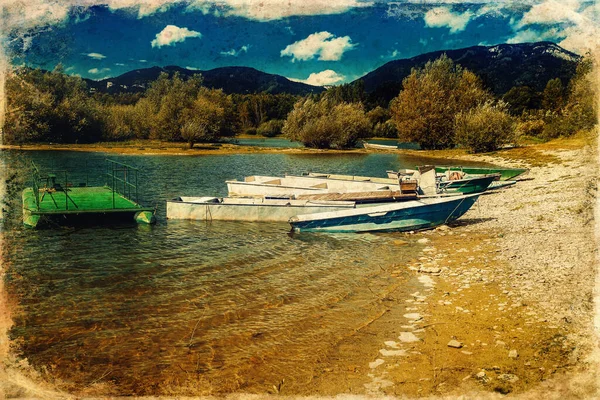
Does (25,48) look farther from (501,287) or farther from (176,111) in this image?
(176,111)

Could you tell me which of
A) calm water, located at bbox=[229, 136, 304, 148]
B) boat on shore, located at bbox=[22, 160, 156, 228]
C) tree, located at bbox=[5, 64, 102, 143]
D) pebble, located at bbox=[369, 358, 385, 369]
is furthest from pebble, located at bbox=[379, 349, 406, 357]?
calm water, located at bbox=[229, 136, 304, 148]

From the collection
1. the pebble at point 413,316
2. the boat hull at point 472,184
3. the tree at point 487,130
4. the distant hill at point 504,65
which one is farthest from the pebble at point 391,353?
the tree at point 487,130

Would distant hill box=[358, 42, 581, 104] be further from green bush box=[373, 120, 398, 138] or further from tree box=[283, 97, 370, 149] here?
green bush box=[373, 120, 398, 138]

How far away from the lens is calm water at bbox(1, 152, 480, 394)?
8.75 meters

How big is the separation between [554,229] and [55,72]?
227 ft

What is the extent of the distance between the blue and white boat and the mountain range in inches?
1253

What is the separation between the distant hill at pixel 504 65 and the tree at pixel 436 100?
5.96 ft

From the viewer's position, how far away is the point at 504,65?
69.0 metres

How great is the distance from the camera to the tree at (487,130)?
54500 millimetres

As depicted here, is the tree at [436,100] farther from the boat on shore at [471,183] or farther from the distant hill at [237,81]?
the boat on shore at [471,183]

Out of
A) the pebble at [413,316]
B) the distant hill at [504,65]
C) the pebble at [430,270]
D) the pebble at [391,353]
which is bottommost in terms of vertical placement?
the pebble at [391,353]

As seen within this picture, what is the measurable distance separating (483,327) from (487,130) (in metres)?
49.5

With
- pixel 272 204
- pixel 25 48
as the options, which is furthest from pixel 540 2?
pixel 25 48

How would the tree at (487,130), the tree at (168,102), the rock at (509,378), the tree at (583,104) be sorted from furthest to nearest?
1. the tree at (168,102)
2. the tree at (487,130)
3. the tree at (583,104)
4. the rock at (509,378)
